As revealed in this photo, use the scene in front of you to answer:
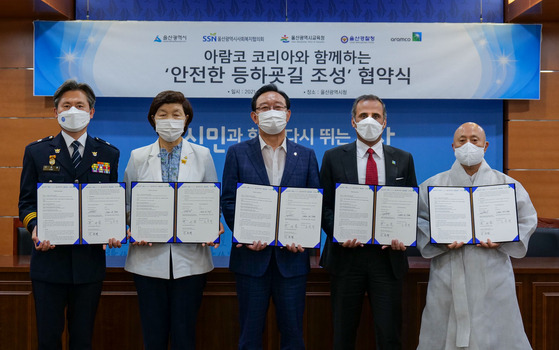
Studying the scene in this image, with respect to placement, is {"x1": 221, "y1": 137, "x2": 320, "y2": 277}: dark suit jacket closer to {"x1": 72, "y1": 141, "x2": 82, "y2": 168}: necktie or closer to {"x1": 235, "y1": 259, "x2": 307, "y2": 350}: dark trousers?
{"x1": 235, "y1": 259, "x2": 307, "y2": 350}: dark trousers

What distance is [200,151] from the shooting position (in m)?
2.32

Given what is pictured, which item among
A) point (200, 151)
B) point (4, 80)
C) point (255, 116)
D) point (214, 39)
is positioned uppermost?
point (214, 39)

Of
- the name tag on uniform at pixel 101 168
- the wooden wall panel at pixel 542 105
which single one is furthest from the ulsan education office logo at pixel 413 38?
the name tag on uniform at pixel 101 168

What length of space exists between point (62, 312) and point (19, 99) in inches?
120

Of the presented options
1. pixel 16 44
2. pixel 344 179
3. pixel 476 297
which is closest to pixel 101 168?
pixel 344 179

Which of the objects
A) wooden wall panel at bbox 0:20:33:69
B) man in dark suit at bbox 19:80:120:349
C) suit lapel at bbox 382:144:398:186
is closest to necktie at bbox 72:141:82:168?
man in dark suit at bbox 19:80:120:349

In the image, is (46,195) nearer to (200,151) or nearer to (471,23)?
(200,151)

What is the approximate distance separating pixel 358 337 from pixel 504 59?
118 inches

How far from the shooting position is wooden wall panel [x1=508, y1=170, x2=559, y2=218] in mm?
4504

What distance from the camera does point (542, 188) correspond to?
4.52 metres

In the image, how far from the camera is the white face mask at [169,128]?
2.24 m

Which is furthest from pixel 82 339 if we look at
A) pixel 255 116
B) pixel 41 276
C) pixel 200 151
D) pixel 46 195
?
pixel 255 116

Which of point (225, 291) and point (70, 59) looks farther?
point (70, 59)

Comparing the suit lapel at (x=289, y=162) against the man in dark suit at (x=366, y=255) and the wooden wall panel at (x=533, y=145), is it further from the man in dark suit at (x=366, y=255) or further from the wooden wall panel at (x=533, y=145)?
the wooden wall panel at (x=533, y=145)
